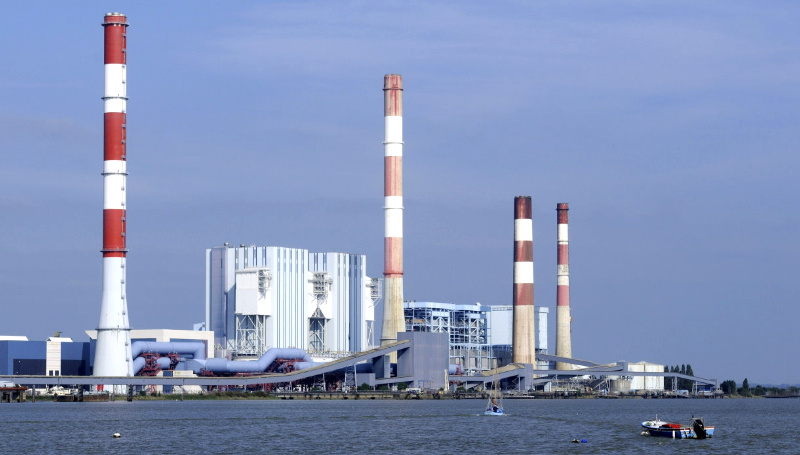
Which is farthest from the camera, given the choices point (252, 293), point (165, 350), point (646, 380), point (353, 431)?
point (646, 380)

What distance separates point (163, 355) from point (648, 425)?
56.5 metres

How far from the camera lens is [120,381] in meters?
93.6

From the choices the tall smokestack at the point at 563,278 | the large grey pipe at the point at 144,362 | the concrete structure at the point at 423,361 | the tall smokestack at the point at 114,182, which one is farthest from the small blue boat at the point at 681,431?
the tall smokestack at the point at 563,278

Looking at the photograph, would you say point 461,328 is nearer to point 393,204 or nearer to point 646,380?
point 646,380

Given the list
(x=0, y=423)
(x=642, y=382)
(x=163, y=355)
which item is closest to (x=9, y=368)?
(x=163, y=355)

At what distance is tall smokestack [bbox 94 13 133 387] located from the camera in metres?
90.4

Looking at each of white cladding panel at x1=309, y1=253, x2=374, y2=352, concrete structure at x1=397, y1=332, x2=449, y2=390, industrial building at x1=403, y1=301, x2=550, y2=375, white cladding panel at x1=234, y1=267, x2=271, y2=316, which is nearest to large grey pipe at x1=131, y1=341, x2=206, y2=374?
white cladding panel at x1=234, y1=267, x2=271, y2=316

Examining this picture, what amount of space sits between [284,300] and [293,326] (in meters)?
2.59

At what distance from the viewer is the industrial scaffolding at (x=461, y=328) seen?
445ft

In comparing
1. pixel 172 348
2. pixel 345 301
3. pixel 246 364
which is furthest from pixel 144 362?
pixel 345 301

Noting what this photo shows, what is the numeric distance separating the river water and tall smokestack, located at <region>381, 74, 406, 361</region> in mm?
21979

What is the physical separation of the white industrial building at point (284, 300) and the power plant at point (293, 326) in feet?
0.34

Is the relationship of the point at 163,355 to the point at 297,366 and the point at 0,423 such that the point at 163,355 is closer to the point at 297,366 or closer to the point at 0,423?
the point at 297,366

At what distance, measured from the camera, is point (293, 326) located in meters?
121
